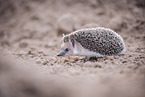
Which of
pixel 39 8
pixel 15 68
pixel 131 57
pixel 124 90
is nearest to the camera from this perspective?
pixel 124 90

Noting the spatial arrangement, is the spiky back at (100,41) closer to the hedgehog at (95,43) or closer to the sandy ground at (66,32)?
the hedgehog at (95,43)

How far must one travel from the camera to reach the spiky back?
8.40ft

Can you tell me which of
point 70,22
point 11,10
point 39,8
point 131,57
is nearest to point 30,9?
point 39,8

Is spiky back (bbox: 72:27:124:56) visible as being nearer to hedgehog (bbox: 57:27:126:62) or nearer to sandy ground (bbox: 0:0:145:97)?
hedgehog (bbox: 57:27:126:62)

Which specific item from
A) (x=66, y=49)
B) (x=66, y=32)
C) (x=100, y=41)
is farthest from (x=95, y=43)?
(x=66, y=32)

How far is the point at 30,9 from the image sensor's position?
6.50m

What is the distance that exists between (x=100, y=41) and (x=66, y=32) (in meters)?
2.30

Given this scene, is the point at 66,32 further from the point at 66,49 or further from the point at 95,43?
the point at 95,43

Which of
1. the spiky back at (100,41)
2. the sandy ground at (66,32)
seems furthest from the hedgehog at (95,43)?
the sandy ground at (66,32)

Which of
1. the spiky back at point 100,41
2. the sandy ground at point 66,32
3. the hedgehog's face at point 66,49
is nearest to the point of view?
the sandy ground at point 66,32

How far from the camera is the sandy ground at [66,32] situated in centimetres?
124

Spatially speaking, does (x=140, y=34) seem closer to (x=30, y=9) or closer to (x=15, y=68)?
(x=15, y=68)

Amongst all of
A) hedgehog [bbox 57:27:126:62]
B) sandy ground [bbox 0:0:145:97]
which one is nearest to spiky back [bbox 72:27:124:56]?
hedgehog [bbox 57:27:126:62]

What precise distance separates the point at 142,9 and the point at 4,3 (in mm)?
6852
